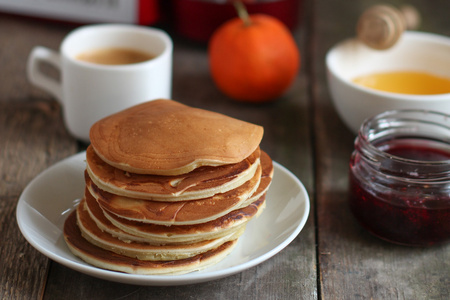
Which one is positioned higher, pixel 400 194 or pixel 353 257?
pixel 400 194

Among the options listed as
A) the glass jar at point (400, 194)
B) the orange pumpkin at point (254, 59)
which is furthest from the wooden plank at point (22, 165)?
the glass jar at point (400, 194)

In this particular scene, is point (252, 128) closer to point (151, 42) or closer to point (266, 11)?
point (151, 42)

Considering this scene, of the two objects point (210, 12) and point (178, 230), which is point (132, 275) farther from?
point (210, 12)

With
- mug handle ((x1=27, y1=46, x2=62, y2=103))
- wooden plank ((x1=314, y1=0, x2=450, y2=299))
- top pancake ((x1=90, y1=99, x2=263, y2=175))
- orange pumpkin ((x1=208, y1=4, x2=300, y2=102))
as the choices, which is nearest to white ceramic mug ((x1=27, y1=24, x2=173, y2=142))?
mug handle ((x1=27, y1=46, x2=62, y2=103))

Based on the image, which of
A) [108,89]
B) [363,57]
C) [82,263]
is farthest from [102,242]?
[363,57]

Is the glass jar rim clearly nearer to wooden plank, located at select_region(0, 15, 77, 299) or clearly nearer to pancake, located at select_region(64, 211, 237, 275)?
pancake, located at select_region(64, 211, 237, 275)

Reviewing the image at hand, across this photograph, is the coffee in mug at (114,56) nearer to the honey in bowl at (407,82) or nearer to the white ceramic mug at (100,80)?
the white ceramic mug at (100,80)

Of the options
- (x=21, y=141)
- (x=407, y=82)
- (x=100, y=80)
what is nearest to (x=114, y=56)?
(x=100, y=80)
